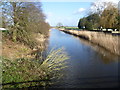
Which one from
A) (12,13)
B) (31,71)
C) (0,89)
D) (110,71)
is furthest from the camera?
(12,13)

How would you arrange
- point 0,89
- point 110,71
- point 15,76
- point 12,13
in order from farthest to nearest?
point 12,13
point 110,71
point 15,76
point 0,89

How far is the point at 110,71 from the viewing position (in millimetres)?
6320

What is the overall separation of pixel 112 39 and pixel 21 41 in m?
7.19

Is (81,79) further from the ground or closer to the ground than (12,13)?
closer to the ground

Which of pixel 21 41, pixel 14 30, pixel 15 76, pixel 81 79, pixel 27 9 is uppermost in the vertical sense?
pixel 27 9

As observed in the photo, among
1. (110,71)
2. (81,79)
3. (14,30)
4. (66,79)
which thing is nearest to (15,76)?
(66,79)

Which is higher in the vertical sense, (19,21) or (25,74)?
(19,21)

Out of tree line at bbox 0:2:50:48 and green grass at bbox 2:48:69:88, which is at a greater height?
tree line at bbox 0:2:50:48

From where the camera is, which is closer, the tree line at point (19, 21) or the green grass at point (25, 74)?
the green grass at point (25, 74)

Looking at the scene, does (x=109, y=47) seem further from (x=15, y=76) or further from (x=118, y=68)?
(x=15, y=76)

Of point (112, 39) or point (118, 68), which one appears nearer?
point (118, 68)

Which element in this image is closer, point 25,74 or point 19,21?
point 25,74

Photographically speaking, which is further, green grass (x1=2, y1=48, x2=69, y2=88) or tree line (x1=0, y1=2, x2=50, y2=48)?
tree line (x1=0, y1=2, x2=50, y2=48)

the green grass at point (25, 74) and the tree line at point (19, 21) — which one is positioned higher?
the tree line at point (19, 21)
